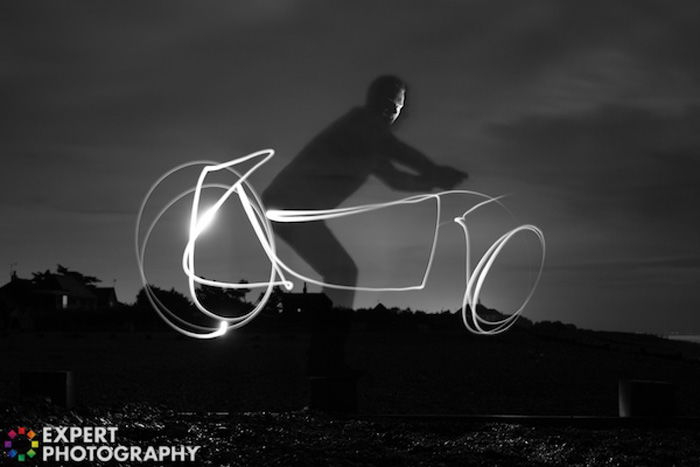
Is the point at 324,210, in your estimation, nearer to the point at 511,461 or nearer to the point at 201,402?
the point at 201,402

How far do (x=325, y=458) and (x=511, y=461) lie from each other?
1.30 m

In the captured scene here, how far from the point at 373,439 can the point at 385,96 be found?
403cm

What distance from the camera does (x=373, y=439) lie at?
6586mm

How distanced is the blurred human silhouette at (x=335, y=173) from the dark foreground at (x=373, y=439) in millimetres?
2024

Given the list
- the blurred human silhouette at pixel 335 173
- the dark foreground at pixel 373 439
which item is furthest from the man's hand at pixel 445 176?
the dark foreground at pixel 373 439

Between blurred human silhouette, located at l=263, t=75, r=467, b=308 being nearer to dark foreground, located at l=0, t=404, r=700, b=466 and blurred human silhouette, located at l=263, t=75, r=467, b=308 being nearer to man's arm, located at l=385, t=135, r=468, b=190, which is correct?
man's arm, located at l=385, t=135, r=468, b=190

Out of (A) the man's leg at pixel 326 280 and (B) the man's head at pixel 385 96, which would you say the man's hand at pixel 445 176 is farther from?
(A) the man's leg at pixel 326 280

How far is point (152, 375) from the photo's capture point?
15039 mm

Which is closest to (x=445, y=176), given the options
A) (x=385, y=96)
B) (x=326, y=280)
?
(x=385, y=96)

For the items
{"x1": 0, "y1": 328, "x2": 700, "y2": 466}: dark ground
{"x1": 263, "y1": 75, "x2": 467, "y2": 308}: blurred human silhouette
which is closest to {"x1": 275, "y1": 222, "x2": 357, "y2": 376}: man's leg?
{"x1": 263, "y1": 75, "x2": 467, "y2": 308}: blurred human silhouette

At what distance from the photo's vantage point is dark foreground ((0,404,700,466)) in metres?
5.89

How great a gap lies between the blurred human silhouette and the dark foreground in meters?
2.02

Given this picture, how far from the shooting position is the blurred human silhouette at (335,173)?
9.03m

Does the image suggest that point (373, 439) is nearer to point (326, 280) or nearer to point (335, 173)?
point (326, 280)
